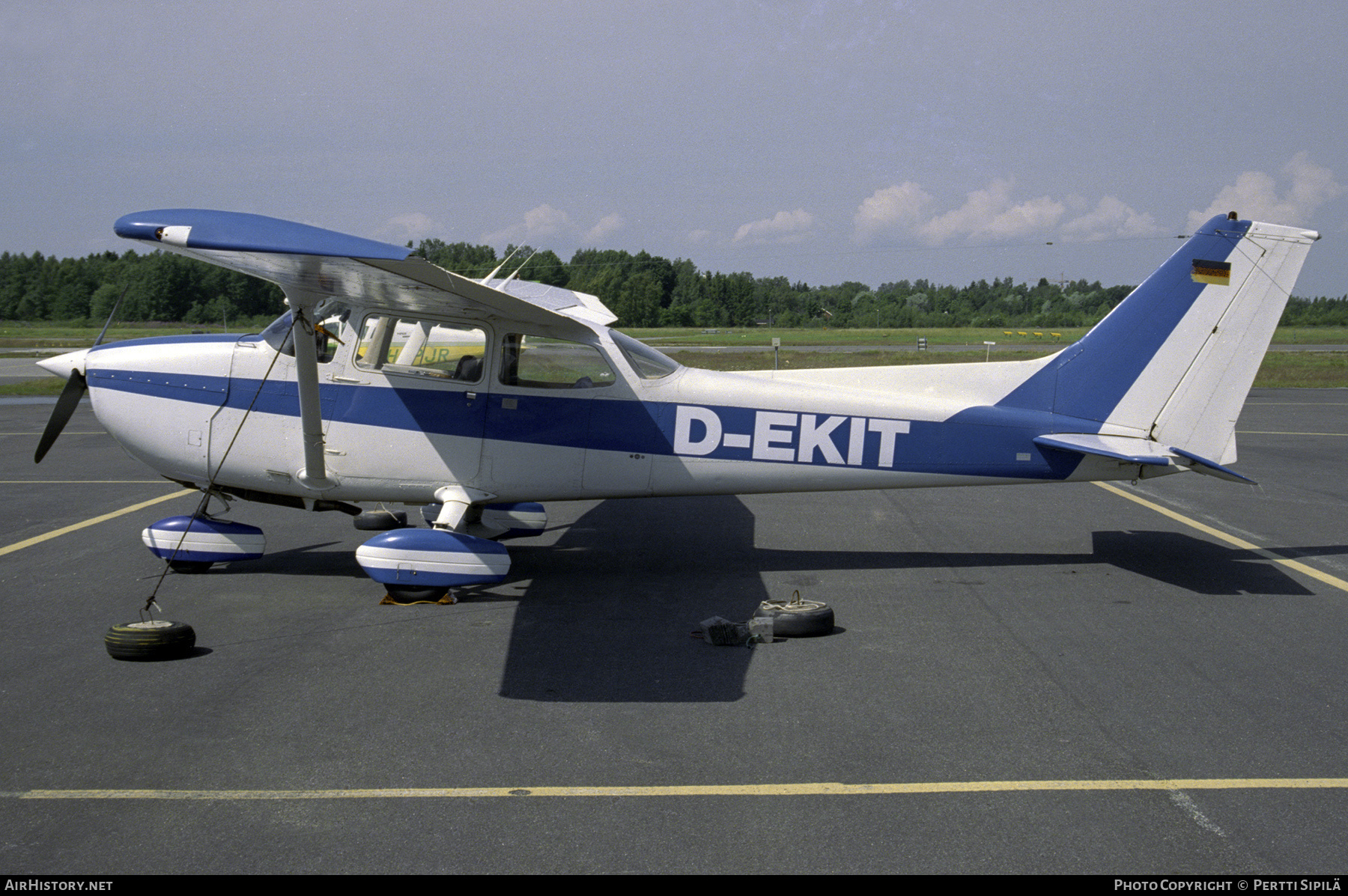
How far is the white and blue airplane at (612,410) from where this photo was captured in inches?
286

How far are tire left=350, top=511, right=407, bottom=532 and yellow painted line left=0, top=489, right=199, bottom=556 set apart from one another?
2.70 metres

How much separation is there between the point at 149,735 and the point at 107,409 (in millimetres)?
3872

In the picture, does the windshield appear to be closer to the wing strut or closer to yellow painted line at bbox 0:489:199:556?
the wing strut

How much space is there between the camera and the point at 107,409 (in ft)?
24.3

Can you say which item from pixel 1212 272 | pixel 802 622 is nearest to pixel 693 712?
pixel 802 622

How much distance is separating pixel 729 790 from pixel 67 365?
671 centimetres

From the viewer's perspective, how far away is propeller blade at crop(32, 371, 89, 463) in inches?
297

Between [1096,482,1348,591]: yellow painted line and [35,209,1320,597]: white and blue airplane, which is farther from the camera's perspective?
[1096,482,1348,591]: yellow painted line

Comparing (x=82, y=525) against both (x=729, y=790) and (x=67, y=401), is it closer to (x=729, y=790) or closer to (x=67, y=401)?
(x=67, y=401)

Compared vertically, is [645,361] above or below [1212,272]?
below

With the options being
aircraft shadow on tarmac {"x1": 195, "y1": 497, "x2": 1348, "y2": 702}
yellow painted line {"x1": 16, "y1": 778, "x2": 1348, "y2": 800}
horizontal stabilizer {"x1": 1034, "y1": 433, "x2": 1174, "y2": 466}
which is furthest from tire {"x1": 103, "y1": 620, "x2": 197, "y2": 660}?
horizontal stabilizer {"x1": 1034, "y1": 433, "x2": 1174, "y2": 466}

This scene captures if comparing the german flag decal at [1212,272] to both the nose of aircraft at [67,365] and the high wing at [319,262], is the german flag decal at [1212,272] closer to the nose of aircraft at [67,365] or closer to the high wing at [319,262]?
the high wing at [319,262]

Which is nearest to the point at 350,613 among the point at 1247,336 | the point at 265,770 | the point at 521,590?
the point at 521,590

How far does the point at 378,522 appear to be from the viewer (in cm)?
920
